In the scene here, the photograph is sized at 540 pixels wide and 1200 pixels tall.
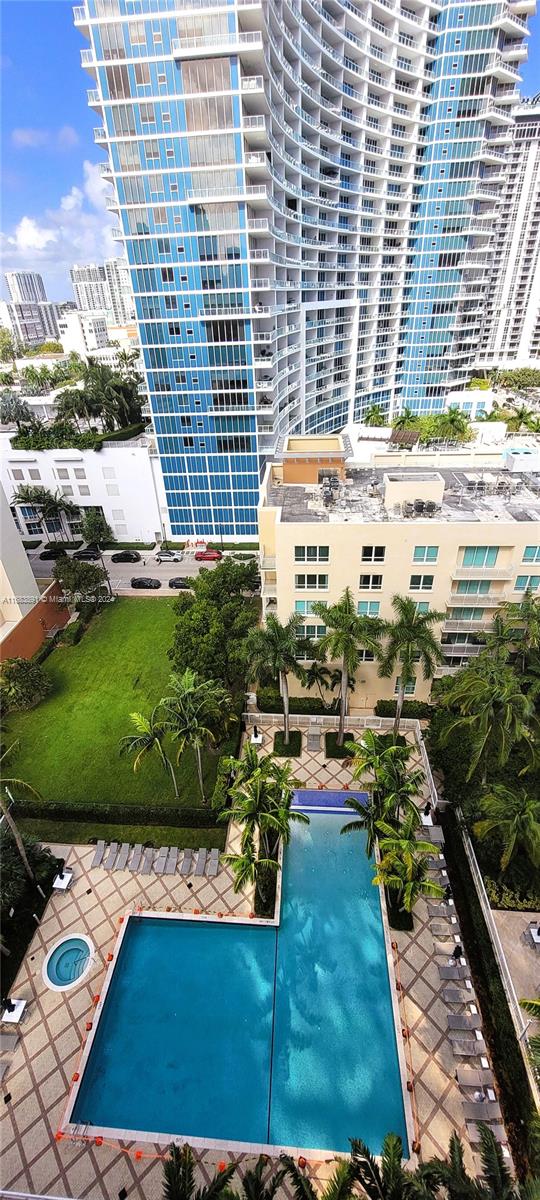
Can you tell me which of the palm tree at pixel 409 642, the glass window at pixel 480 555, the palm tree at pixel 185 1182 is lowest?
the palm tree at pixel 185 1182

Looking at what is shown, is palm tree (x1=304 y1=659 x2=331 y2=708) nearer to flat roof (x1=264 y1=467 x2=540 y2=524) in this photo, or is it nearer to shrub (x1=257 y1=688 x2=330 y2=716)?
shrub (x1=257 y1=688 x2=330 y2=716)

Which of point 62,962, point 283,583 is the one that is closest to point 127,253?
point 283,583

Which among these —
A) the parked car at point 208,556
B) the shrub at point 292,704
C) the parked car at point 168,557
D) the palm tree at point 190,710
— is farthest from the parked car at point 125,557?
the palm tree at point 190,710

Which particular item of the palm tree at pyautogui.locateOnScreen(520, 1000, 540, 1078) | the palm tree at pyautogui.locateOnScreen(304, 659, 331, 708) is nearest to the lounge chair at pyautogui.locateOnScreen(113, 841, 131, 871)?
the palm tree at pyautogui.locateOnScreen(304, 659, 331, 708)

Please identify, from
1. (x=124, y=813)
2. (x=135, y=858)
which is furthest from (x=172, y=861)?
(x=124, y=813)

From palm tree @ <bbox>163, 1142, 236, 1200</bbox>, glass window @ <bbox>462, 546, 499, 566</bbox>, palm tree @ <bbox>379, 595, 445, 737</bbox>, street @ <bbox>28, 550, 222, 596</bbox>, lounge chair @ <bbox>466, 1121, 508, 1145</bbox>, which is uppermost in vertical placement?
glass window @ <bbox>462, 546, 499, 566</bbox>

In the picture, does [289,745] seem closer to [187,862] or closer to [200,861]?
[200,861]

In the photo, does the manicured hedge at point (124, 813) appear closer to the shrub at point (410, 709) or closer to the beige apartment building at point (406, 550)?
the beige apartment building at point (406, 550)
